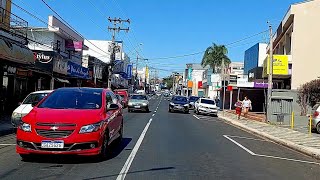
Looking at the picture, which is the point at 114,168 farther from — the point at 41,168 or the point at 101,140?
the point at 41,168

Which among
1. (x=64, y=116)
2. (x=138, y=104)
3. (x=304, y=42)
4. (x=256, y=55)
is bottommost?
(x=138, y=104)

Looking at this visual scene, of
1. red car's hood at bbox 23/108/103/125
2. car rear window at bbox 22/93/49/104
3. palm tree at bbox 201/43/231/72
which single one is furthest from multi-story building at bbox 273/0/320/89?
palm tree at bbox 201/43/231/72

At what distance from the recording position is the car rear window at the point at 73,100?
10555mm

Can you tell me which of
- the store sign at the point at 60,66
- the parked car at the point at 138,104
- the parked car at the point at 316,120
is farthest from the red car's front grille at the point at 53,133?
the parked car at the point at 138,104

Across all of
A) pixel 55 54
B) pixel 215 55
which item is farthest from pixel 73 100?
pixel 215 55

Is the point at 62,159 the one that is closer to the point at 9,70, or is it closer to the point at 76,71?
the point at 9,70

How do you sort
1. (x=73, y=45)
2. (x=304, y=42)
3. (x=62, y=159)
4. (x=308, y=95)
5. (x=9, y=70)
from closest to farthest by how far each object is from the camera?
(x=62, y=159), (x=9, y=70), (x=308, y=95), (x=304, y=42), (x=73, y=45)

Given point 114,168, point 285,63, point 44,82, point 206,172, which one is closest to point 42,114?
point 114,168

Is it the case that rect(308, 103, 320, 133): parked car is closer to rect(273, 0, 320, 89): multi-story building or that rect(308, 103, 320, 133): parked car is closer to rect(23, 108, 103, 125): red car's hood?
rect(273, 0, 320, 89): multi-story building

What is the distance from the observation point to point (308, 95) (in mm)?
34406

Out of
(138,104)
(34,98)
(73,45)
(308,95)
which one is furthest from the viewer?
(73,45)

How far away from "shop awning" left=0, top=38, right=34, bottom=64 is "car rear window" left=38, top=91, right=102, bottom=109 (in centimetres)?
1045

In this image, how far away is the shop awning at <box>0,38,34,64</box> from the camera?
20.7 meters

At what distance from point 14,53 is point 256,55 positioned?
35.7 metres
